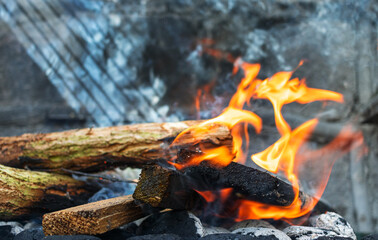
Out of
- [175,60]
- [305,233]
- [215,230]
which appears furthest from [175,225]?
[175,60]

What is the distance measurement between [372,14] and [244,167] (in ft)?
8.57

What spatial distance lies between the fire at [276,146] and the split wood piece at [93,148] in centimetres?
23

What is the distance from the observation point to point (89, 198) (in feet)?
7.09

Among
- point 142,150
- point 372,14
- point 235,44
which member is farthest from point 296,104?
point 142,150

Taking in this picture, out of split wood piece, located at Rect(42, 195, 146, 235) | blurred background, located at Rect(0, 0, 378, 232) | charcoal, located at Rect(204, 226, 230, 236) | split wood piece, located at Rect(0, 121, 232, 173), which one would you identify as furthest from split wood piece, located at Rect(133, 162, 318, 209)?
blurred background, located at Rect(0, 0, 378, 232)

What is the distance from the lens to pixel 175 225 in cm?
159

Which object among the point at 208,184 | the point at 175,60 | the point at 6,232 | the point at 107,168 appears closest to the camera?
the point at 208,184

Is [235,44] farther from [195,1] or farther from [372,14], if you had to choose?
[372,14]

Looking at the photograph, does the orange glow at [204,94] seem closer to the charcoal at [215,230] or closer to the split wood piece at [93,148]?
the split wood piece at [93,148]

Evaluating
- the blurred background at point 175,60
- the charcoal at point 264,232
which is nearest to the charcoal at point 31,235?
the charcoal at point 264,232

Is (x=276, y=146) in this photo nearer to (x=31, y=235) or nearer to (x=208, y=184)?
(x=208, y=184)

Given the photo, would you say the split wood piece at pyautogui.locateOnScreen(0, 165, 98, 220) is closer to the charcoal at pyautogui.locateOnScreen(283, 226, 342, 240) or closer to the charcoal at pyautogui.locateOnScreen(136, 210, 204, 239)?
the charcoal at pyautogui.locateOnScreen(136, 210, 204, 239)

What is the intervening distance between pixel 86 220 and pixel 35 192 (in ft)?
2.29

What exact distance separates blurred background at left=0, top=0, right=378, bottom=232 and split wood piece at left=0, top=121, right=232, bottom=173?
3.28 ft
